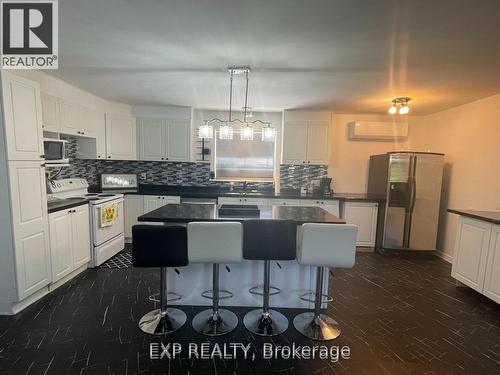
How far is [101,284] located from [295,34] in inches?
132

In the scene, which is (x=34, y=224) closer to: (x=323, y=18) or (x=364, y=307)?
(x=323, y=18)

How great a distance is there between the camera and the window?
16.7ft

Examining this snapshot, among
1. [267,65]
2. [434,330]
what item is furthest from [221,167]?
[434,330]

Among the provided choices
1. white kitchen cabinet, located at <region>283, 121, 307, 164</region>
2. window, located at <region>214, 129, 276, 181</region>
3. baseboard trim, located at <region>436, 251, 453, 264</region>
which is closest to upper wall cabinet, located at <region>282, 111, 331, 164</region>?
white kitchen cabinet, located at <region>283, 121, 307, 164</region>

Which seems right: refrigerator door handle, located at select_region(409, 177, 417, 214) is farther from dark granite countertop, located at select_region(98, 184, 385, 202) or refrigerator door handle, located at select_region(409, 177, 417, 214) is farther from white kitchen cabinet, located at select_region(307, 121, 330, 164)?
white kitchen cabinet, located at select_region(307, 121, 330, 164)

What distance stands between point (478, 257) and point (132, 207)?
16.0 feet

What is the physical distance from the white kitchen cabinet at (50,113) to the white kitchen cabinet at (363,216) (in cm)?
441

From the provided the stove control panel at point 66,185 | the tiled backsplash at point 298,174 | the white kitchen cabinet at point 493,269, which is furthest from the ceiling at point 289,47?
the white kitchen cabinet at point 493,269

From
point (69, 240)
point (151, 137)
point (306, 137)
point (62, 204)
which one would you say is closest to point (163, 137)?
point (151, 137)

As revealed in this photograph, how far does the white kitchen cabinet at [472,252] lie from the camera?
289 centimetres

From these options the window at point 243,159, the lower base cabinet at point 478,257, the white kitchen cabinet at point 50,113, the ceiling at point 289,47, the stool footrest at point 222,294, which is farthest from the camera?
the window at point 243,159

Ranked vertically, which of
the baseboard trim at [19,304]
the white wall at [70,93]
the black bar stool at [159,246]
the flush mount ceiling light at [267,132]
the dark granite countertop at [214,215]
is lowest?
the baseboard trim at [19,304]

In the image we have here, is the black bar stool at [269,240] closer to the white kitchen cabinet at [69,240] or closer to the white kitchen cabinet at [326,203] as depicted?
the white kitchen cabinet at [69,240]

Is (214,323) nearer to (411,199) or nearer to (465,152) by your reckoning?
(411,199)
